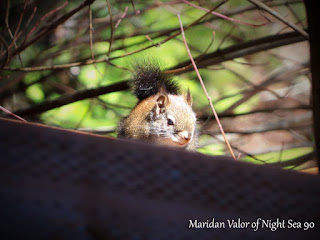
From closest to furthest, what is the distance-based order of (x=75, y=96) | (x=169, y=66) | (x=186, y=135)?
1. (x=186, y=135)
2. (x=75, y=96)
3. (x=169, y=66)

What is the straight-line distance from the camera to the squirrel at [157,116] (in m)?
1.38

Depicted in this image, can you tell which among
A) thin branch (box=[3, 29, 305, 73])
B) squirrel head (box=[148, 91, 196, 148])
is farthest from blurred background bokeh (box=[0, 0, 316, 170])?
squirrel head (box=[148, 91, 196, 148])

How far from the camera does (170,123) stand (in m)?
1.41

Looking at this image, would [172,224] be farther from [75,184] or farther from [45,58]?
[45,58]

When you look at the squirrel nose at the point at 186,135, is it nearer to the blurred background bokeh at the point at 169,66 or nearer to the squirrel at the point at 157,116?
the squirrel at the point at 157,116

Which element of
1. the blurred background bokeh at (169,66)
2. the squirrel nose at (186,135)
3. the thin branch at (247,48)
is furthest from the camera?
the blurred background bokeh at (169,66)

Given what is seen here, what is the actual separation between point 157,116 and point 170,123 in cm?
6

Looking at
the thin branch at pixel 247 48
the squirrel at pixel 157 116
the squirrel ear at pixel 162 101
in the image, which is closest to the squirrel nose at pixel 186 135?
the squirrel at pixel 157 116

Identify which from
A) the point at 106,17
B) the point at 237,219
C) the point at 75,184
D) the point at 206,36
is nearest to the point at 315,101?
the point at 237,219

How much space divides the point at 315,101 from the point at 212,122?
973mm

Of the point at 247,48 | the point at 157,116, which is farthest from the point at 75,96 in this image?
the point at 247,48

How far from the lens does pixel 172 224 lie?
334 millimetres

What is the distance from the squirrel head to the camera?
53.5 inches

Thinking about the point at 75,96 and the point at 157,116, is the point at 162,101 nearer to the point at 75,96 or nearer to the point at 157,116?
the point at 157,116
